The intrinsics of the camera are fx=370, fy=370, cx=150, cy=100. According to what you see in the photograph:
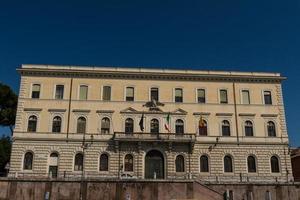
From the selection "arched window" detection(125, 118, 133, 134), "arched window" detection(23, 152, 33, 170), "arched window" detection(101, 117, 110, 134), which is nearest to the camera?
"arched window" detection(23, 152, 33, 170)

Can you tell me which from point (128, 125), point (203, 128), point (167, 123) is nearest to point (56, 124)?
point (128, 125)

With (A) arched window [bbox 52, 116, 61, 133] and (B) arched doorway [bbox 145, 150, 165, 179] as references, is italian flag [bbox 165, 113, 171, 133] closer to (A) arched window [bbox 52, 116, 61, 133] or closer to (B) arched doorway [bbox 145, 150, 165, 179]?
(B) arched doorway [bbox 145, 150, 165, 179]

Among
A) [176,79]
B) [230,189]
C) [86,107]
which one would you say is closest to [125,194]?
[230,189]

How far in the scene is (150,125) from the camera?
134 ft

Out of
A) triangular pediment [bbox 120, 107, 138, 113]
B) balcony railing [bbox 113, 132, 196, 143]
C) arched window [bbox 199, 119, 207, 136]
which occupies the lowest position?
balcony railing [bbox 113, 132, 196, 143]

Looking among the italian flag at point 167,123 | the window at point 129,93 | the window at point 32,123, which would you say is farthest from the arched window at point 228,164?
the window at point 32,123

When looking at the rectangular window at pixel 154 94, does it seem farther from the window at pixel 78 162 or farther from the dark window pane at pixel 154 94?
the window at pixel 78 162

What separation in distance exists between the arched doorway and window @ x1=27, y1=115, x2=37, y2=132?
1258 centimetres

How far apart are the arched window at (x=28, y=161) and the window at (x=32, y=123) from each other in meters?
2.60

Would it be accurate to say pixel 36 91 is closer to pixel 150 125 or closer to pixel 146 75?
pixel 146 75

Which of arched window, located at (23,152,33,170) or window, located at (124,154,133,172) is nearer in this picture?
arched window, located at (23,152,33,170)

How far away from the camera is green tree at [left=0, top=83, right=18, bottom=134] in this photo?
1893 inches

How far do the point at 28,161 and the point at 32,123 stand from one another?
161 inches

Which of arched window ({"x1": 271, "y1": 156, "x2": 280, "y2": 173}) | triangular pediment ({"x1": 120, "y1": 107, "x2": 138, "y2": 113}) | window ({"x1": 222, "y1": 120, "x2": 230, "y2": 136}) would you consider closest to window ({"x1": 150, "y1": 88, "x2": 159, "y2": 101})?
triangular pediment ({"x1": 120, "y1": 107, "x2": 138, "y2": 113})
